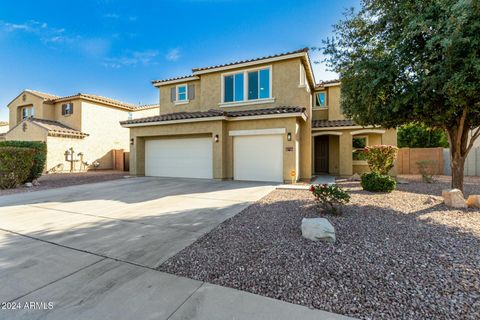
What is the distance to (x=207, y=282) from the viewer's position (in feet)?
9.71

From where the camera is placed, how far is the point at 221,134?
12.4 metres

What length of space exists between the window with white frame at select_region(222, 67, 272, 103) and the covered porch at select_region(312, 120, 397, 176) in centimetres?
442

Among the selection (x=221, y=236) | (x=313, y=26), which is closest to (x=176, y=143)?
(x=313, y=26)

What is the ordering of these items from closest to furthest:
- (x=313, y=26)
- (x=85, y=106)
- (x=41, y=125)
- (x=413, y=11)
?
1. (x=413, y=11)
2. (x=313, y=26)
3. (x=41, y=125)
4. (x=85, y=106)

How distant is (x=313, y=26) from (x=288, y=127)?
479cm

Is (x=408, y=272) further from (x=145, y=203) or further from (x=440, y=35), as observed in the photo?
(x=145, y=203)

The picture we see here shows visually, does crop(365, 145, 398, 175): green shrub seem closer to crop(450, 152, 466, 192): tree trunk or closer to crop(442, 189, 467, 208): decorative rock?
crop(450, 152, 466, 192): tree trunk

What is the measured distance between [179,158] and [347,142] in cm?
1102

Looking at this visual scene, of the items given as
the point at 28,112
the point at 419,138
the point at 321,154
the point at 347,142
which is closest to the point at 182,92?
the point at 321,154

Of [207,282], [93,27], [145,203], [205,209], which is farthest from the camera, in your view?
[93,27]

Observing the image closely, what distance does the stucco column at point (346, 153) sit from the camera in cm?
1470

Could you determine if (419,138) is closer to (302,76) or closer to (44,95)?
(302,76)

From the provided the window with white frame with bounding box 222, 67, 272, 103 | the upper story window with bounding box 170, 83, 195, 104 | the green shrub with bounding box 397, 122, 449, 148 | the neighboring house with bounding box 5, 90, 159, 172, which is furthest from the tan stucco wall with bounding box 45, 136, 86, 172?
the green shrub with bounding box 397, 122, 449, 148

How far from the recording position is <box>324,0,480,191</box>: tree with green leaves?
197 inches
